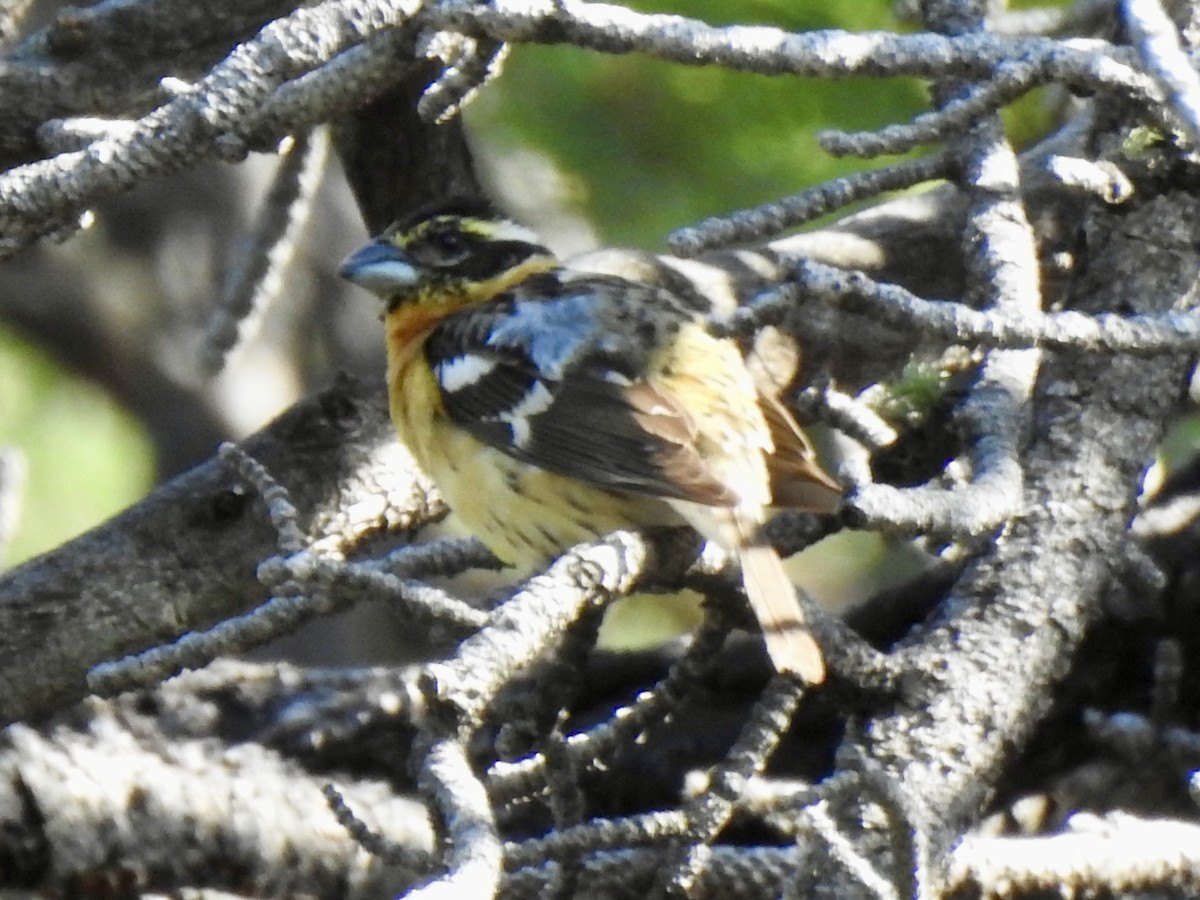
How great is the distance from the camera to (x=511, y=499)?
13.2 ft

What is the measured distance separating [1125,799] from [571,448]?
1292mm

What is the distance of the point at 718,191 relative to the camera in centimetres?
518

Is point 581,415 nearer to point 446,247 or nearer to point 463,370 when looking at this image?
point 463,370

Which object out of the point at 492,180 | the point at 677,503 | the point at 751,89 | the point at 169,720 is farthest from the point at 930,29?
the point at 492,180

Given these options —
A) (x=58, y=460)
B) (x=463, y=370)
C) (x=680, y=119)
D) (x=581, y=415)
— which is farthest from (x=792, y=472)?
(x=58, y=460)

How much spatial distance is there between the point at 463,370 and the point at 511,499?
38 cm

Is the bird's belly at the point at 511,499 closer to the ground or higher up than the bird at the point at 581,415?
closer to the ground

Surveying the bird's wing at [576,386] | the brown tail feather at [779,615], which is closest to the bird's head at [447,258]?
the bird's wing at [576,386]

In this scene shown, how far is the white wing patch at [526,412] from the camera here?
4039 millimetres

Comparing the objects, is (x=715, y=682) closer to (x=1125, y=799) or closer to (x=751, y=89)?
(x=1125, y=799)

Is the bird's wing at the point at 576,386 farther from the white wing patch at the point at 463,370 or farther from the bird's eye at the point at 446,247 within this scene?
the bird's eye at the point at 446,247

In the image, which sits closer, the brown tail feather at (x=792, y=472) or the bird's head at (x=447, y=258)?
the brown tail feather at (x=792, y=472)

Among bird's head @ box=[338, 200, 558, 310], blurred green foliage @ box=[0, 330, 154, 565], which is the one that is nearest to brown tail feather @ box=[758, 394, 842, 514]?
bird's head @ box=[338, 200, 558, 310]

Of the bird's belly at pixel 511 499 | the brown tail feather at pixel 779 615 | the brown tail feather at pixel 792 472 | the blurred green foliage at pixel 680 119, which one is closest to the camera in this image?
the brown tail feather at pixel 779 615
